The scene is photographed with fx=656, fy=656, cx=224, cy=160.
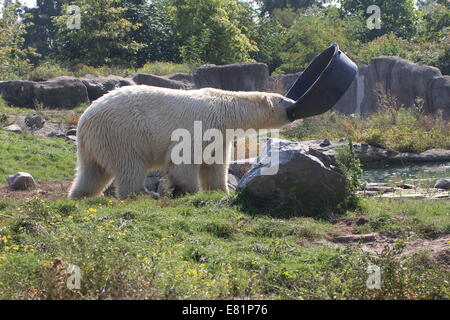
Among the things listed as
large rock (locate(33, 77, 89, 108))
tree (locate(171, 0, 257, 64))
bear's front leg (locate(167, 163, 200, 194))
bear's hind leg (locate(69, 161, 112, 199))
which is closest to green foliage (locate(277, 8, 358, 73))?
tree (locate(171, 0, 257, 64))

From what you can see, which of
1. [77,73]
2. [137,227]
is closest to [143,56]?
[77,73]

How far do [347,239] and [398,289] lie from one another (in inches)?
102

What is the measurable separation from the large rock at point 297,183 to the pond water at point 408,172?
5714 millimetres

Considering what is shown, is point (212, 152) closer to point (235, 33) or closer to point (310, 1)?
point (235, 33)

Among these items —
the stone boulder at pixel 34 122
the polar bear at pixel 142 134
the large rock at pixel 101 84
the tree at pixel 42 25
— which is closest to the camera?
the polar bear at pixel 142 134

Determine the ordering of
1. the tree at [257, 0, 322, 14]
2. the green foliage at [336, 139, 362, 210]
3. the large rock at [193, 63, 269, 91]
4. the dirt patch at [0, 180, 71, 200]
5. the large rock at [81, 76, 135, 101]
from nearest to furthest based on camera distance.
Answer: the green foliage at [336, 139, 362, 210]
the dirt patch at [0, 180, 71, 200]
the large rock at [81, 76, 135, 101]
the large rock at [193, 63, 269, 91]
the tree at [257, 0, 322, 14]

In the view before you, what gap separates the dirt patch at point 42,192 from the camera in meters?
10.5

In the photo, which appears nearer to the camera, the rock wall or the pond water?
the pond water

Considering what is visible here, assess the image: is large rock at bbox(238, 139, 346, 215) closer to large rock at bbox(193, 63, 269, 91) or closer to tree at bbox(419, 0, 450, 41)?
large rock at bbox(193, 63, 269, 91)

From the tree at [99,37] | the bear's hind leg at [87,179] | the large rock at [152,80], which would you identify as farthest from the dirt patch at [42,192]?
the tree at [99,37]

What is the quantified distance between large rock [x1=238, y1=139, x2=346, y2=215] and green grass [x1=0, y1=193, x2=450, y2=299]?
1.23 feet

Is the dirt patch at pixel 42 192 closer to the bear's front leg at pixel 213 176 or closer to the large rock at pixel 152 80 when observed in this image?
the bear's front leg at pixel 213 176

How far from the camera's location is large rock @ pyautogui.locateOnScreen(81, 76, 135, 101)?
21.2 meters

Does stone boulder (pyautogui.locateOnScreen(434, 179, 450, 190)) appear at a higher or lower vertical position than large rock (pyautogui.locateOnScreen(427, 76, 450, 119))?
lower
